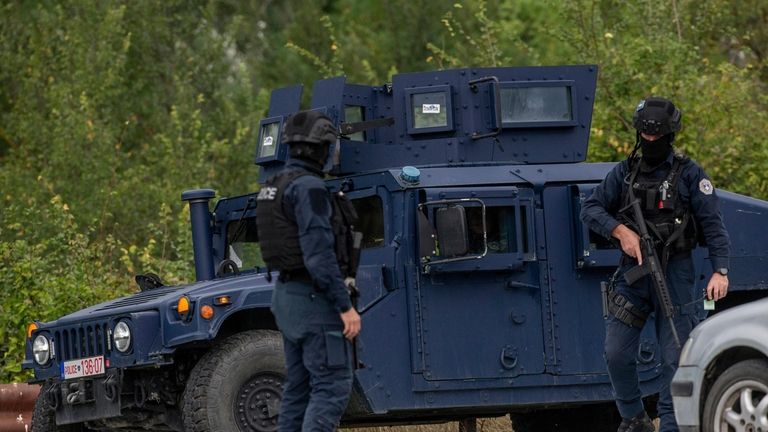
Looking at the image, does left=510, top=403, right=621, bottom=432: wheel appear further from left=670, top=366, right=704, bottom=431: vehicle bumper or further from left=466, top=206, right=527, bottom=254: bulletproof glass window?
left=670, top=366, right=704, bottom=431: vehicle bumper

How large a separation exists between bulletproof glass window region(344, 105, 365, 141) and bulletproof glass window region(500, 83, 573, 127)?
0.93 metres

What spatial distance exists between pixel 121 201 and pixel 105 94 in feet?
8.63

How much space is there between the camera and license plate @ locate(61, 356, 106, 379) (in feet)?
31.3

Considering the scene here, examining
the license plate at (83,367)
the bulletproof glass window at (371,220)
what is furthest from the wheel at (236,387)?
the bulletproof glass window at (371,220)

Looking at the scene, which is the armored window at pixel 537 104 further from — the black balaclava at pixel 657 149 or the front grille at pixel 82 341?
the front grille at pixel 82 341

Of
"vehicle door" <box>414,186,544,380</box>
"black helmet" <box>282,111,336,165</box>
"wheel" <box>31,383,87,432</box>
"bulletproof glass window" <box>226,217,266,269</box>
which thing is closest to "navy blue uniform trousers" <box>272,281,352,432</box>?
"black helmet" <box>282,111,336,165</box>

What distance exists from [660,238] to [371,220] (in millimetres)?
1962

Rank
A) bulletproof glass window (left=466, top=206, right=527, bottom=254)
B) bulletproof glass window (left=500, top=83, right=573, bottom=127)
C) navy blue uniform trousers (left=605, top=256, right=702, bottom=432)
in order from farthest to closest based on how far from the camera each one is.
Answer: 1. bulletproof glass window (left=500, top=83, right=573, bottom=127)
2. bulletproof glass window (left=466, top=206, right=527, bottom=254)
3. navy blue uniform trousers (left=605, top=256, right=702, bottom=432)

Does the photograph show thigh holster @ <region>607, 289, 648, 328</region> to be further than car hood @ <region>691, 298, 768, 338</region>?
Yes

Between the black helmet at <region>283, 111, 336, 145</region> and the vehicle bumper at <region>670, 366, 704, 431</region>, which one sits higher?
the black helmet at <region>283, 111, 336, 145</region>

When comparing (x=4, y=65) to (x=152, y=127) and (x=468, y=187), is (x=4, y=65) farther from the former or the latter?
(x=468, y=187)

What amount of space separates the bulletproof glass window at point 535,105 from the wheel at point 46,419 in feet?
10.5

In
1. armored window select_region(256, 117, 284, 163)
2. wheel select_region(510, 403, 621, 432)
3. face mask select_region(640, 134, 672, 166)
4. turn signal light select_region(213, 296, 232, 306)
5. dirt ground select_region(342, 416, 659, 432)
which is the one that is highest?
armored window select_region(256, 117, 284, 163)

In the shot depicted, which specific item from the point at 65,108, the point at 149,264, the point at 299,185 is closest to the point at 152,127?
the point at 65,108
